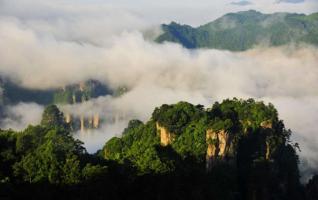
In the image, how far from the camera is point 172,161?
65125 millimetres

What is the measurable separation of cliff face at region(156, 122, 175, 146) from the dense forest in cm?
12

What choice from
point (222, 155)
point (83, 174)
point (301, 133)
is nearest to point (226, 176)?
point (222, 155)

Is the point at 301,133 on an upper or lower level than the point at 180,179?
upper

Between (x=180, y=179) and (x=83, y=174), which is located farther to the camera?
(x=180, y=179)

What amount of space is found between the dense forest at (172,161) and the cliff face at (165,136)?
12 cm

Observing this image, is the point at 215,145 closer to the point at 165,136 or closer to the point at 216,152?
the point at 216,152

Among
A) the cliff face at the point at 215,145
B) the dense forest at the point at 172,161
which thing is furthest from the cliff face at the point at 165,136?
the cliff face at the point at 215,145

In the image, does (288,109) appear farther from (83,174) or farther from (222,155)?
(83,174)

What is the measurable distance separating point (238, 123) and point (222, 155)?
8548 mm

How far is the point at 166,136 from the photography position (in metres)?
81.8

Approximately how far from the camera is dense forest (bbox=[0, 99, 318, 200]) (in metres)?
55.2

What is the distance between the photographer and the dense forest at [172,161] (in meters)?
55.2

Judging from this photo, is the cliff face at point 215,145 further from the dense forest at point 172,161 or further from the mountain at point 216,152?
the dense forest at point 172,161

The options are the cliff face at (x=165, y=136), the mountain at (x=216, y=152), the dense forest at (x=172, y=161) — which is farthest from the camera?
the cliff face at (x=165, y=136)
